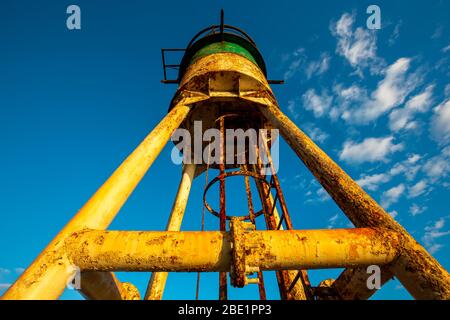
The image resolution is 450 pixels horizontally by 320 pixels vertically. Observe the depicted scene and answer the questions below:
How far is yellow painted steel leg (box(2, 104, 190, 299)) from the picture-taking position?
217cm

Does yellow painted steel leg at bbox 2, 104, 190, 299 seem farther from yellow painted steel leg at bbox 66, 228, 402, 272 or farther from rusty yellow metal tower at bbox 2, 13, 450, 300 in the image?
yellow painted steel leg at bbox 66, 228, 402, 272

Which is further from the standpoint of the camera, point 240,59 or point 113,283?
point 240,59

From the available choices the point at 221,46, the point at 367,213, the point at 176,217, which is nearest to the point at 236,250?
the point at 367,213

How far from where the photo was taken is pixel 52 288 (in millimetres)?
2238

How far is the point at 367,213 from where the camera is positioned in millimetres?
2838

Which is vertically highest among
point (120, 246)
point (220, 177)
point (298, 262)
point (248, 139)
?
point (248, 139)

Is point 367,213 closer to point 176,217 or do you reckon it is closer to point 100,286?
point 100,286

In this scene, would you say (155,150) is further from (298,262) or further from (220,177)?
(298,262)

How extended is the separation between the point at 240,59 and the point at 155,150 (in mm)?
4151

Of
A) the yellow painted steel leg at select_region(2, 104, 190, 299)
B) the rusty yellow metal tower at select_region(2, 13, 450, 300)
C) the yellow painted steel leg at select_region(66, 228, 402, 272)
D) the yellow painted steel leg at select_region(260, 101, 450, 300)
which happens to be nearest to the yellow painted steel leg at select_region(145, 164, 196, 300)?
the rusty yellow metal tower at select_region(2, 13, 450, 300)

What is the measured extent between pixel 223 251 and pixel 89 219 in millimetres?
1565
